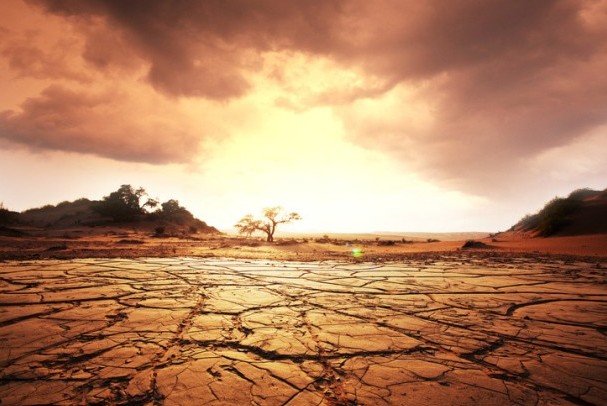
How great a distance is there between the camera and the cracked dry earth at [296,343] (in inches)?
68.4

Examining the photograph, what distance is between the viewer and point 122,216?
26.0 metres

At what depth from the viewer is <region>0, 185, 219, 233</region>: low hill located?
2547cm

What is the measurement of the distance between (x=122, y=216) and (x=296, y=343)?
28.6m

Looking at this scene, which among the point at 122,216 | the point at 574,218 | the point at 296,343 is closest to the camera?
the point at 296,343

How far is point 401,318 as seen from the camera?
10.2 ft

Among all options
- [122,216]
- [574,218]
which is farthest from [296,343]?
[122,216]

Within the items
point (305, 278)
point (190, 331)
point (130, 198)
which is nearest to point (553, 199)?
point (305, 278)

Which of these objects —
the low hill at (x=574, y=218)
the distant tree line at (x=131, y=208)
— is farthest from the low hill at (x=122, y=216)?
the low hill at (x=574, y=218)

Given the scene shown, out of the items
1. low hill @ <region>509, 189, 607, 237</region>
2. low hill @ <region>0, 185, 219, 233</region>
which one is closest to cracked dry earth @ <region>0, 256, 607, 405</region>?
low hill @ <region>509, 189, 607, 237</region>

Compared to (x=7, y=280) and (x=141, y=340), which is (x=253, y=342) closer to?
(x=141, y=340)

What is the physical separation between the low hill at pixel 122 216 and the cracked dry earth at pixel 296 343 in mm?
22849

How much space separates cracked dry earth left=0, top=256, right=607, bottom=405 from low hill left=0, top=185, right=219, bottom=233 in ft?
75.0

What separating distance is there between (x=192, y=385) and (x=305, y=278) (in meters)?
3.68

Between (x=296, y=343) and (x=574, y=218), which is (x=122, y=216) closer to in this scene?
(x=296, y=343)
